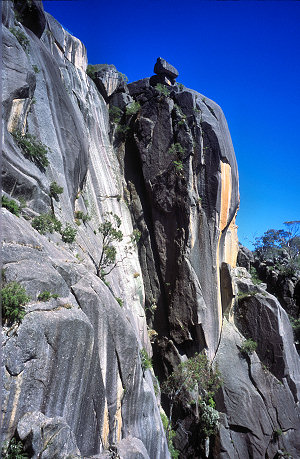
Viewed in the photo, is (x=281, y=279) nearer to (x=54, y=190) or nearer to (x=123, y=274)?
(x=123, y=274)

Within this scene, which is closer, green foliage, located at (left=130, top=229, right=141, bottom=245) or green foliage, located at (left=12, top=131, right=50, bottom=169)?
green foliage, located at (left=12, top=131, right=50, bottom=169)

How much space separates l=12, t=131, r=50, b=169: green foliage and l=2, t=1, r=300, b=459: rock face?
0.29 meters

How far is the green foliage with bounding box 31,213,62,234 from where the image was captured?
36.0ft

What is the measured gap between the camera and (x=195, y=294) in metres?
22.2

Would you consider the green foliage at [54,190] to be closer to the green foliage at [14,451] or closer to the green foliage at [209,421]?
the green foliage at [14,451]

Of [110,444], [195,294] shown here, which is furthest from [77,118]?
[110,444]

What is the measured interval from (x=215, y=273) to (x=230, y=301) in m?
3.03

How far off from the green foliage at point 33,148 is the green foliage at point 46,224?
2689mm

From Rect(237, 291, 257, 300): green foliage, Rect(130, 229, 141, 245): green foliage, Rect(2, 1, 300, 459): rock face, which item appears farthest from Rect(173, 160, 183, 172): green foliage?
Rect(237, 291, 257, 300): green foliage

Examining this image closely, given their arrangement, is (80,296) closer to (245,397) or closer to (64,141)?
(64,141)

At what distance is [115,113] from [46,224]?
60.0 ft

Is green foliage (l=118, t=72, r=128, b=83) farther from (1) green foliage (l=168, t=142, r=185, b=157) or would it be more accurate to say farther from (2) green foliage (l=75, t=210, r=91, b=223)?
(2) green foliage (l=75, t=210, r=91, b=223)

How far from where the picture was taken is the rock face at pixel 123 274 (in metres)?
7.74

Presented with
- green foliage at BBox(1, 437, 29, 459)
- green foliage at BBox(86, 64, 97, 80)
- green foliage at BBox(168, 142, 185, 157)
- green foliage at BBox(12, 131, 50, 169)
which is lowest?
green foliage at BBox(1, 437, 29, 459)
